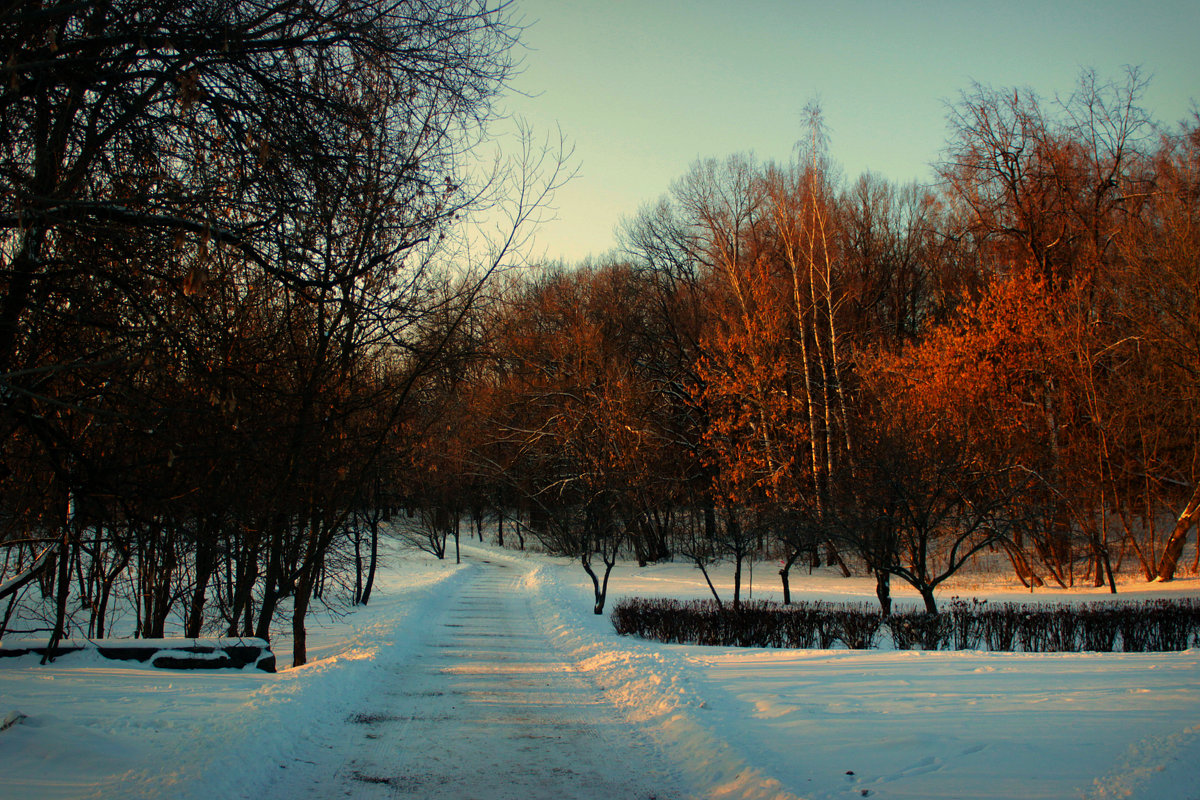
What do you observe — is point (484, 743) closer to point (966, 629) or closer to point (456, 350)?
point (456, 350)

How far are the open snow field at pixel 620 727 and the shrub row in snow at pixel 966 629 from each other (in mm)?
2181

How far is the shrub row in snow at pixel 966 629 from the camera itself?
12664mm

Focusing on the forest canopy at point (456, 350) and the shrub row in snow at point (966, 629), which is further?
the shrub row in snow at point (966, 629)

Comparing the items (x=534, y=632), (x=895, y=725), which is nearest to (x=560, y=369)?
(x=534, y=632)

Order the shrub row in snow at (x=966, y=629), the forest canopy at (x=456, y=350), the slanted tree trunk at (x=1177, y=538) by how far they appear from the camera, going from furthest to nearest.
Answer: the slanted tree trunk at (x=1177, y=538)
the shrub row in snow at (x=966, y=629)
the forest canopy at (x=456, y=350)

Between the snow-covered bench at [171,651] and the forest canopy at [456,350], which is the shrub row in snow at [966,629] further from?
the snow-covered bench at [171,651]

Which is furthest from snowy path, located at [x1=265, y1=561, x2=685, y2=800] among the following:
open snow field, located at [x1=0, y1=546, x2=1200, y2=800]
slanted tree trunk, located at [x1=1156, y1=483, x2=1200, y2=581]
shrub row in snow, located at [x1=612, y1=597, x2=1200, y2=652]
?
slanted tree trunk, located at [x1=1156, y1=483, x2=1200, y2=581]

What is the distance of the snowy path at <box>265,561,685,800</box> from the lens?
16.5 ft

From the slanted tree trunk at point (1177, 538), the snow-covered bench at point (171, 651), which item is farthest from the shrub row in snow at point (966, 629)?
the slanted tree trunk at point (1177, 538)

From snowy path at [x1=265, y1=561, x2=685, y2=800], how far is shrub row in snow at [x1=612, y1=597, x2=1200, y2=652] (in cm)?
467

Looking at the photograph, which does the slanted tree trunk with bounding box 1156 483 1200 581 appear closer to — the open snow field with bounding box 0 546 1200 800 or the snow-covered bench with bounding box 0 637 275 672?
the open snow field with bounding box 0 546 1200 800

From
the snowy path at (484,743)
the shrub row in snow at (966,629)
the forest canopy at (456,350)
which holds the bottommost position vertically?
the shrub row in snow at (966,629)

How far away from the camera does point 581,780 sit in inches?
203

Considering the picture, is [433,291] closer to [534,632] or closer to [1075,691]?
[1075,691]
